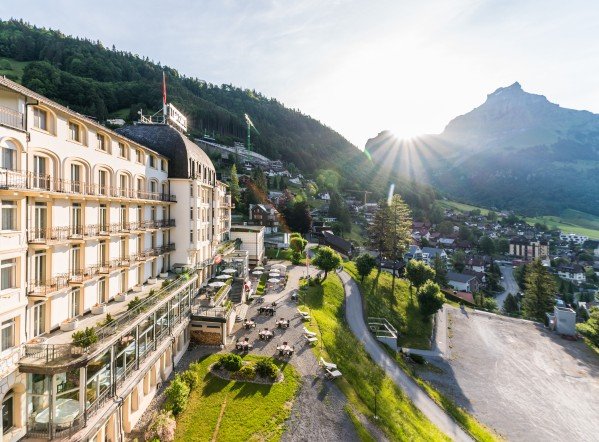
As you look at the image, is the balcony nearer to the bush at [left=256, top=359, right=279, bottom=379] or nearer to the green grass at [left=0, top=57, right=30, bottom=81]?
the bush at [left=256, top=359, right=279, bottom=379]

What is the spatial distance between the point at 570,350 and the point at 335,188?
130194 mm

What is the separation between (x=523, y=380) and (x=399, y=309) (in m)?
20.7

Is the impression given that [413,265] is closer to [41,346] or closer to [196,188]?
[196,188]

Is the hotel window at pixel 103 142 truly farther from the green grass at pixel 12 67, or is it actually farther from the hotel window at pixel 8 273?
the green grass at pixel 12 67

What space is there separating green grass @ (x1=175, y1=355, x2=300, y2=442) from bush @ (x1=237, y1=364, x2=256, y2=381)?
0.57 m

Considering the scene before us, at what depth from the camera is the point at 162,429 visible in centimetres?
1905

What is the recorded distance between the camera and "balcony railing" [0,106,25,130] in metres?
15.0

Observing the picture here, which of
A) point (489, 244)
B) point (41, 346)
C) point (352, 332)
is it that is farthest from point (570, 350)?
point (489, 244)

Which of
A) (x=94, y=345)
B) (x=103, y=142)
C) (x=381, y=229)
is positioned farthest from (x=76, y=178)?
(x=381, y=229)

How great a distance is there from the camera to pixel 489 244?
146 m

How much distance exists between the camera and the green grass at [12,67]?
134m

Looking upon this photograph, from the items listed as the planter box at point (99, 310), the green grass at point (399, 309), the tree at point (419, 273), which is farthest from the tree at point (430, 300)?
the planter box at point (99, 310)

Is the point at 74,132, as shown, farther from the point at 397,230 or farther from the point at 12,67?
the point at 12,67

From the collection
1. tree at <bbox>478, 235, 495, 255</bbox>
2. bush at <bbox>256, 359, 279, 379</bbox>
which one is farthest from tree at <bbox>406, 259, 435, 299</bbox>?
tree at <bbox>478, 235, 495, 255</bbox>
